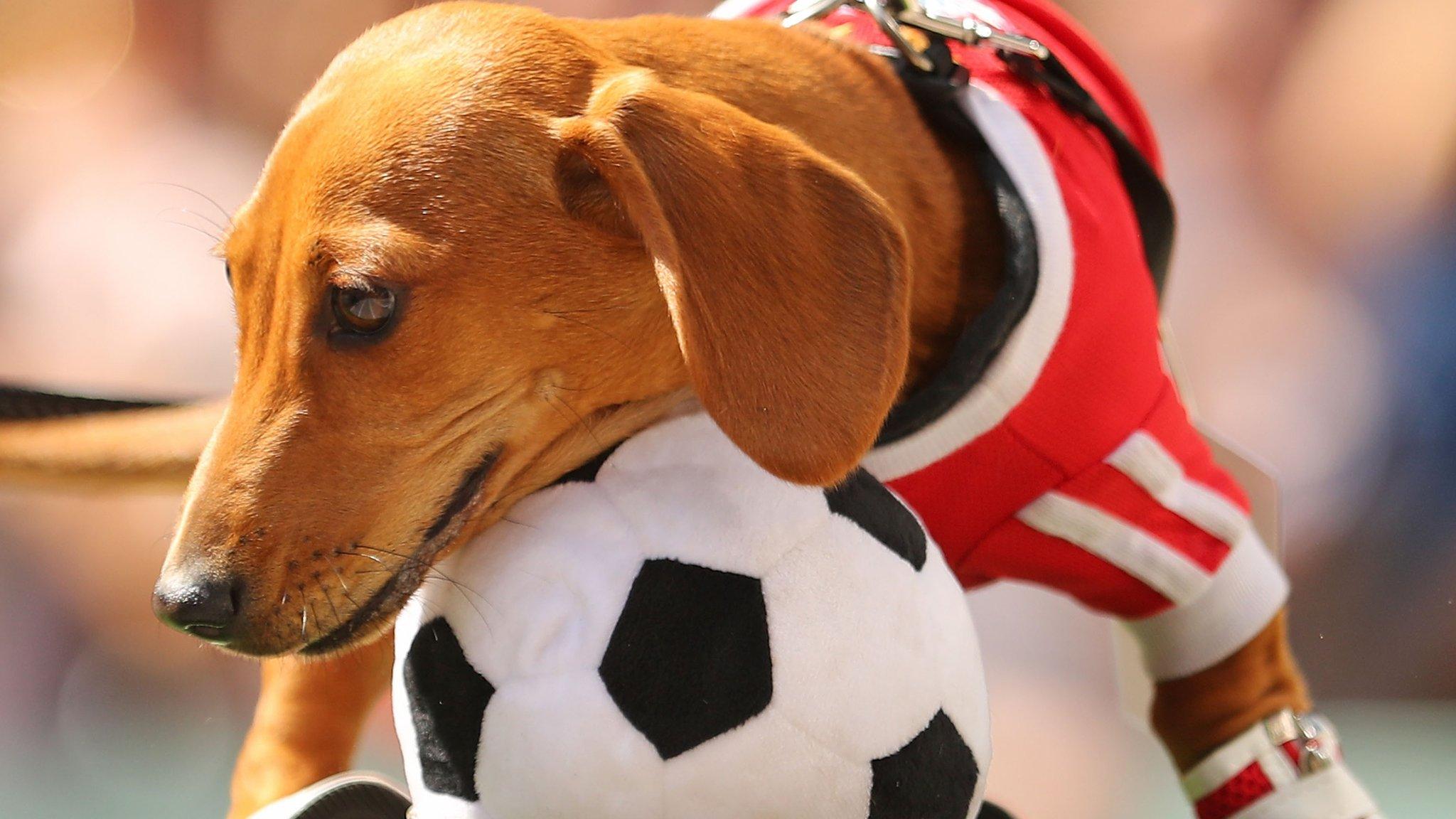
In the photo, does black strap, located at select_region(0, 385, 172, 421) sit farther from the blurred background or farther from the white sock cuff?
the white sock cuff

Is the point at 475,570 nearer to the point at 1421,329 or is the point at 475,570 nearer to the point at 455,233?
the point at 455,233

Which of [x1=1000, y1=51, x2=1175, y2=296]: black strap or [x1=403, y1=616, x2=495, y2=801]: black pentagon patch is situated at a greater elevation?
[x1=1000, y1=51, x2=1175, y2=296]: black strap

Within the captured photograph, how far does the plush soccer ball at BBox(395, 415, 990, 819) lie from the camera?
72cm

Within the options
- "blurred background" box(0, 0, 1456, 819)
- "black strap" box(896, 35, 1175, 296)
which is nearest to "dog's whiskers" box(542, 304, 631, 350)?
"black strap" box(896, 35, 1175, 296)

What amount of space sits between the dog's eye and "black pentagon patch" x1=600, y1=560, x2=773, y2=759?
9.4 inches

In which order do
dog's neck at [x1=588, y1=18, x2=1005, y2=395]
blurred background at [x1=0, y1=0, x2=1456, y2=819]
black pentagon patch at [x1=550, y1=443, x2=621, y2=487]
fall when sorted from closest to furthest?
black pentagon patch at [x1=550, y1=443, x2=621, y2=487] → dog's neck at [x1=588, y1=18, x2=1005, y2=395] → blurred background at [x1=0, y1=0, x2=1456, y2=819]

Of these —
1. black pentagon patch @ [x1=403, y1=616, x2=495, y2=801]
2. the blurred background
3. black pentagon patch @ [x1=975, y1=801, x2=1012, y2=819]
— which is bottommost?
the blurred background

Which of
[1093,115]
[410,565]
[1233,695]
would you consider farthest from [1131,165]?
[410,565]

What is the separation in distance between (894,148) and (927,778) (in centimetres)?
56

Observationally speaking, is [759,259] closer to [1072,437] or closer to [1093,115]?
[1072,437]

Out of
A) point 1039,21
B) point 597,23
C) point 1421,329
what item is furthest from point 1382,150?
point 597,23

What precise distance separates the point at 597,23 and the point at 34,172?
202cm

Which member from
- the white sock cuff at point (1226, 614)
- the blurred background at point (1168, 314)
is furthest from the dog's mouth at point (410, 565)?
the blurred background at point (1168, 314)

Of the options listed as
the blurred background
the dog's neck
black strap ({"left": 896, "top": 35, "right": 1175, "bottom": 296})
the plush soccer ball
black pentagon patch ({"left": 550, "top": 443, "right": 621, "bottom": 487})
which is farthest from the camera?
the blurred background
